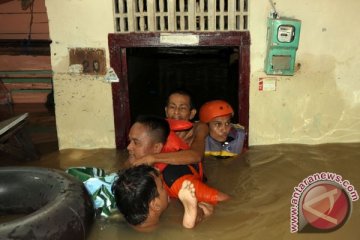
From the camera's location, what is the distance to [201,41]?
181 inches

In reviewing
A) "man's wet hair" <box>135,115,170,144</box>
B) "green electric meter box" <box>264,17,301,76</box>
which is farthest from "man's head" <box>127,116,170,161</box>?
"green electric meter box" <box>264,17,301,76</box>

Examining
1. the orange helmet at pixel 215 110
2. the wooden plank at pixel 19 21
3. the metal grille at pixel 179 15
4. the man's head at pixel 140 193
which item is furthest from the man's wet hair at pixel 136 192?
the wooden plank at pixel 19 21

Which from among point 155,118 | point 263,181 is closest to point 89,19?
point 155,118

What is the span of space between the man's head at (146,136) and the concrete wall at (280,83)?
1365 millimetres

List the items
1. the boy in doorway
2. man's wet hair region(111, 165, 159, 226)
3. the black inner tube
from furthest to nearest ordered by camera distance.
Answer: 1. the boy in doorway
2. man's wet hair region(111, 165, 159, 226)
3. the black inner tube

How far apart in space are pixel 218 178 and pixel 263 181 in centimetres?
49

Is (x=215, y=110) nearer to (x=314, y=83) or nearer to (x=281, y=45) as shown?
(x=281, y=45)

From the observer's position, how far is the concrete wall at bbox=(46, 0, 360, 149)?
15.1 ft

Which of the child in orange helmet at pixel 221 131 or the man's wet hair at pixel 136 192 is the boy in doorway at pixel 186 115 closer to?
the child in orange helmet at pixel 221 131

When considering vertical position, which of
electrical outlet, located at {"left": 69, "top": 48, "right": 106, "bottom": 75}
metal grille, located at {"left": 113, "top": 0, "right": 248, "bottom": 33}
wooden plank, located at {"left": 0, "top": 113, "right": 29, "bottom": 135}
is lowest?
wooden plank, located at {"left": 0, "top": 113, "right": 29, "bottom": 135}

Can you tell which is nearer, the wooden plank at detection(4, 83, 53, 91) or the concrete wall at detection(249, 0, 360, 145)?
the concrete wall at detection(249, 0, 360, 145)

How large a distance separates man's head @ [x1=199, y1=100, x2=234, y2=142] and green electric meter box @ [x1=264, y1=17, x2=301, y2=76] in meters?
0.66

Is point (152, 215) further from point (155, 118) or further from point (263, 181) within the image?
point (263, 181)

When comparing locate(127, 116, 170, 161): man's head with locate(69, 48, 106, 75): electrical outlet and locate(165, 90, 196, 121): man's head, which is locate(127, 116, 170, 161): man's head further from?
locate(69, 48, 106, 75): electrical outlet
